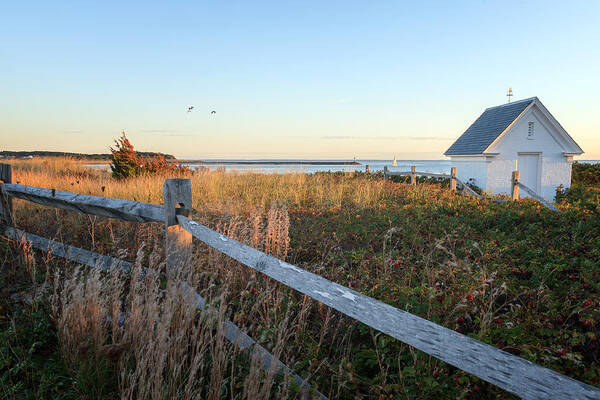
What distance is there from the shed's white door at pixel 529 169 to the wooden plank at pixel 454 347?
19.5 meters

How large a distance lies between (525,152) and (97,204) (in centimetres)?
1963

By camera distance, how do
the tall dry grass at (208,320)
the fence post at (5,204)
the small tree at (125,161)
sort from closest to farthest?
the tall dry grass at (208,320), the fence post at (5,204), the small tree at (125,161)

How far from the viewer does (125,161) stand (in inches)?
583

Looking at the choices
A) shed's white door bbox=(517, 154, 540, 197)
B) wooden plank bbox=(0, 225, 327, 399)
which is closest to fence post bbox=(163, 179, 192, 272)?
wooden plank bbox=(0, 225, 327, 399)

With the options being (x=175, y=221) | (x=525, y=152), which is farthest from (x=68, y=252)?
(x=525, y=152)

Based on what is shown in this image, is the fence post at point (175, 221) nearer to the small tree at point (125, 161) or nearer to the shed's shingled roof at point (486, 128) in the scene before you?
the small tree at point (125, 161)

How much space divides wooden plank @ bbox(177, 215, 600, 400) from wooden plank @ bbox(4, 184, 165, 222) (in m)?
2.19

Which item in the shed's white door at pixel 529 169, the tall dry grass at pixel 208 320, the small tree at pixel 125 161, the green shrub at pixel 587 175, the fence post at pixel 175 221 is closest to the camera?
the tall dry grass at pixel 208 320

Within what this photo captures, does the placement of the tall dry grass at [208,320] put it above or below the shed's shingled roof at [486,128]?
below

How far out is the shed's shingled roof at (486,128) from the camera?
693 inches

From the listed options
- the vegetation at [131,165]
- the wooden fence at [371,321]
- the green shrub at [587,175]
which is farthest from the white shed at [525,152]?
the wooden fence at [371,321]

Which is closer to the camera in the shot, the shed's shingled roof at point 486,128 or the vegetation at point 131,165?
the vegetation at point 131,165

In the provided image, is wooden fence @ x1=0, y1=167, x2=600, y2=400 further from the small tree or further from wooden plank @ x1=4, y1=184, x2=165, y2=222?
the small tree

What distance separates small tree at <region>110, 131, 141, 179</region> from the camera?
14.7 m
